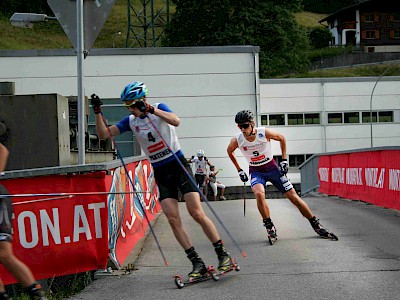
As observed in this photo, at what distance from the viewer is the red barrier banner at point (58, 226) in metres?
7.80

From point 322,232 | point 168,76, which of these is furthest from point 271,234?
point 168,76

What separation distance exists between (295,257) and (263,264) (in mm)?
537

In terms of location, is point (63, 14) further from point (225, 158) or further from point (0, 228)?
point (225, 158)

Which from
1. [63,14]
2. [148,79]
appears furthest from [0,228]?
[148,79]

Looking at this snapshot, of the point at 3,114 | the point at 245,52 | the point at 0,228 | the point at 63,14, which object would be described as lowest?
the point at 0,228

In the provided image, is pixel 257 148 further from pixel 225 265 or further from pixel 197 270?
pixel 197 270

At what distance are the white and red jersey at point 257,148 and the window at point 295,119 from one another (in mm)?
38918

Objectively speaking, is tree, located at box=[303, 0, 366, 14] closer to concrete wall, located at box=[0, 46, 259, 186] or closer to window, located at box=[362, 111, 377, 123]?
window, located at box=[362, 111, 377, 123]

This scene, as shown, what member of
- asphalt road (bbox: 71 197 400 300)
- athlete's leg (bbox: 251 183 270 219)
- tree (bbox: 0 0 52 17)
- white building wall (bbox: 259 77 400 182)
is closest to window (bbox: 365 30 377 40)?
tree (bbox: 0 0 52 17)

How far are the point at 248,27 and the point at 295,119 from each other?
12.8 meters

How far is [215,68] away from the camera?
38.8 m

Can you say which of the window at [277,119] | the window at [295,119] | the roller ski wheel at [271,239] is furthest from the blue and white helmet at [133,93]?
the window at [295,119]

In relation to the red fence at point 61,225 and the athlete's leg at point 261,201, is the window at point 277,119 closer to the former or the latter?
the athlete's leg at point 261,201

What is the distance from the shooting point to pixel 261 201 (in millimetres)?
11188
